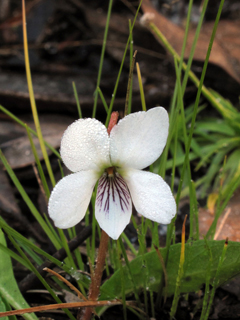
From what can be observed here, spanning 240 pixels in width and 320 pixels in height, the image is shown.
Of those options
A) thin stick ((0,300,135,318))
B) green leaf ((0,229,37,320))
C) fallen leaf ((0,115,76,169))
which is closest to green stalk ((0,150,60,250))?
green leaf ((0,229,37,320))

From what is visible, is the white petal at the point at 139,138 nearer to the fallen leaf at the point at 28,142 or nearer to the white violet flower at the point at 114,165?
the white violet flower at the point at 114,165

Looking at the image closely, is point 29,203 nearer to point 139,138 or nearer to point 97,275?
point 97,275

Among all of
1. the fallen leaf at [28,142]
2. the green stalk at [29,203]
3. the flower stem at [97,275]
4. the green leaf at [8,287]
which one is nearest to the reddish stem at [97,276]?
the flower stem at [97,275]

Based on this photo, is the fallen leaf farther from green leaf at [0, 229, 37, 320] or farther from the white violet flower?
the white violet flower

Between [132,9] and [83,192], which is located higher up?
[132,9]

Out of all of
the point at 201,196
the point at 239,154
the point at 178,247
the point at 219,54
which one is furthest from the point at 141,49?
the point at 178,247

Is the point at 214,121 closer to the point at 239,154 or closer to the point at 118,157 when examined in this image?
the point at 239,154

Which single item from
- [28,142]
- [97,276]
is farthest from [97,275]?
[28,142]
